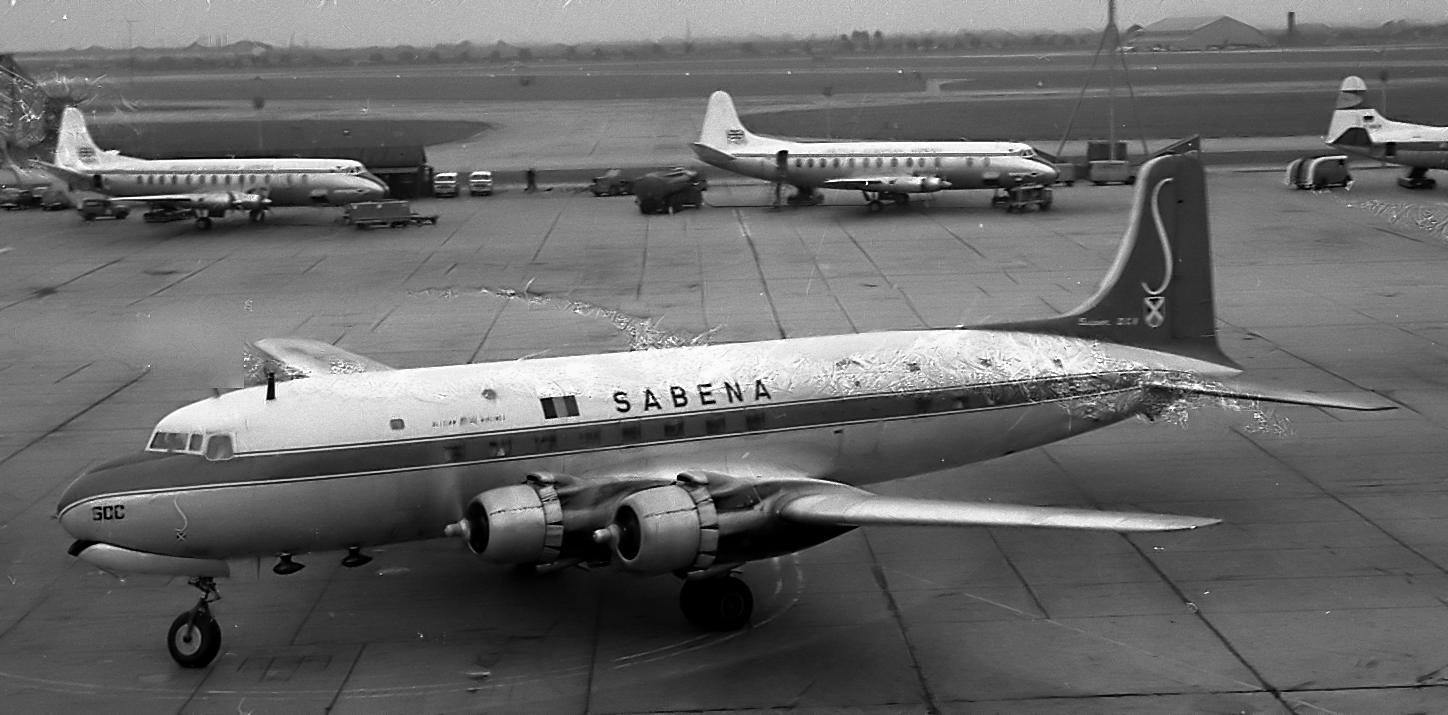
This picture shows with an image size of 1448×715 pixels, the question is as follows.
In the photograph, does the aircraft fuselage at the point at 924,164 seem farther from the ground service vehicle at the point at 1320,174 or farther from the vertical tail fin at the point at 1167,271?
the vertical tail fin at the point at 1167,271

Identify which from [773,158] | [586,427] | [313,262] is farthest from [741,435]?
[773,158]

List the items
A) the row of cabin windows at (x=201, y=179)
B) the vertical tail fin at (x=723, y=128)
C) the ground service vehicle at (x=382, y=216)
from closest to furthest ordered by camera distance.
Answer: the ground service vehicle at (x=382, y=216) → the row of cabin windows at (x=201, y=179) → the vertical tail fin at (x=723, y=128)

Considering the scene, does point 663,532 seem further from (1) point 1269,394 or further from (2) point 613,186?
(2) point 613,186

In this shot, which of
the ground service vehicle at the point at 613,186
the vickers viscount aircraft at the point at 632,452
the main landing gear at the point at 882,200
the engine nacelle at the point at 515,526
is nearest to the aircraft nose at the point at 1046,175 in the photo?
the main landing gear at the point at 882,200

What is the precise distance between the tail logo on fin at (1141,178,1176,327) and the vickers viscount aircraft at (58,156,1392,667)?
64cm

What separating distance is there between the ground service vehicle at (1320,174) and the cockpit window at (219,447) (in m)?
57.8

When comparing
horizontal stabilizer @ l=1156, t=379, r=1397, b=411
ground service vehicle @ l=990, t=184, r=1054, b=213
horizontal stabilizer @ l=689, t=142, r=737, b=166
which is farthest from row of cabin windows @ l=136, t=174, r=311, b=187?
horizontal stabilizer @ l=1156, t=379, r=1397, b=411

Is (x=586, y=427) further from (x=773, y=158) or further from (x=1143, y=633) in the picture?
(x=773, y=158)

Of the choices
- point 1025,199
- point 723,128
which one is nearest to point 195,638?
point 1025,199

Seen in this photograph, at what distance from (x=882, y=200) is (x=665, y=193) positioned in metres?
9.59

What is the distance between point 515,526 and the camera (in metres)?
18.2

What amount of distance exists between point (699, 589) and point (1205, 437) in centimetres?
1325

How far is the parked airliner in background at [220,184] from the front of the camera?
62719 millimetres

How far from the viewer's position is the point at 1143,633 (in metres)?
18.9
